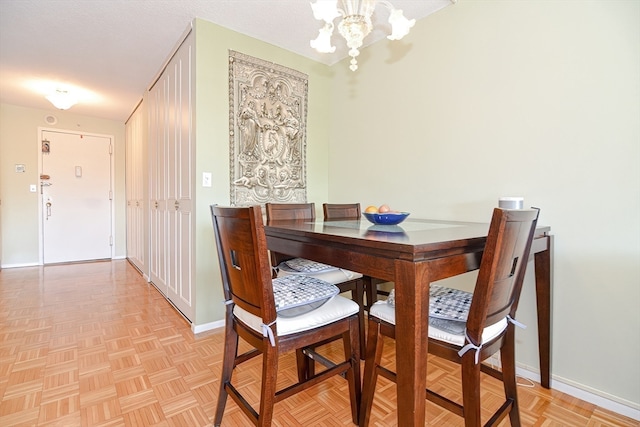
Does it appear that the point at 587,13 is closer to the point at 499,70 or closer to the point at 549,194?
the point at 499,70

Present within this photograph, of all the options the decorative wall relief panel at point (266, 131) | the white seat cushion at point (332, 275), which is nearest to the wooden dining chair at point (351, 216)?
the white seat cushion at point (332, 275)

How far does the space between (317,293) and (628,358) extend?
1521 mm

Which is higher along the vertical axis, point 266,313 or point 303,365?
point 266,313

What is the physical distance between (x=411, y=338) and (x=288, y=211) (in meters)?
1.30

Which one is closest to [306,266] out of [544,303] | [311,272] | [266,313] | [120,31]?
[311,272]

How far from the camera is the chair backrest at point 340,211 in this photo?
85.4 inches

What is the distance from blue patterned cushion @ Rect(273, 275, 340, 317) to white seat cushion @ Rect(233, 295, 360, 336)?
0.02 m

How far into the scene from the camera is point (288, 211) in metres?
2.04

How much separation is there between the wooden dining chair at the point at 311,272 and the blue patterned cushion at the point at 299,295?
0.34 m

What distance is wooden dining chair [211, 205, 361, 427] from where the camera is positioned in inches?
41.5

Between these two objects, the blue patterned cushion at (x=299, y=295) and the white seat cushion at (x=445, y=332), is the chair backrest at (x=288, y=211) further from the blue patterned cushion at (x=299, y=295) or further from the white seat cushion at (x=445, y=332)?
the white seat cushion at (x=445, y=332)

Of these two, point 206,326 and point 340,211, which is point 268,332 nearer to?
point 340,211

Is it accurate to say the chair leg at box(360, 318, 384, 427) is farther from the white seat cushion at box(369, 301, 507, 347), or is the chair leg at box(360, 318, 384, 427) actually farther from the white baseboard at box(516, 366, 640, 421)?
the white baseboard at box(516, 366, 640, 421)

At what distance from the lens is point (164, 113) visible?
304 centimetres
